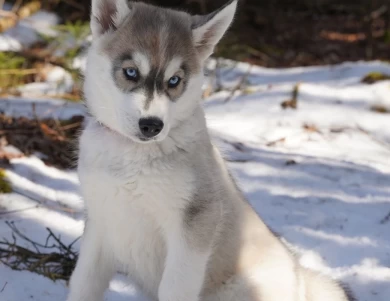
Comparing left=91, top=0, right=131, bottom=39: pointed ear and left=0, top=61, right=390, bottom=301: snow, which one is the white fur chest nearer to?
left=91, top=0, right=131, bottom=39: pointed ear

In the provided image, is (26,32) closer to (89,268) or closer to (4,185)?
(4,185)

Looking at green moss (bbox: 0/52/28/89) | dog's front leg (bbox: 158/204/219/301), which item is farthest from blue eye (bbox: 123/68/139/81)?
green moss (bbox: 0/52/28/89)

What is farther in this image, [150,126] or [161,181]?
[161,181]

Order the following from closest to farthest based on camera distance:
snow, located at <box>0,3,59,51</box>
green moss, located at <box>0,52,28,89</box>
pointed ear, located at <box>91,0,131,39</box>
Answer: pointed ear, located at <box>91,0,131,39</box>
green moss, located at <box>0,52,28,89</box>
snow, located at <box>0,3,59,51</box>

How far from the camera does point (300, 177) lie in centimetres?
590

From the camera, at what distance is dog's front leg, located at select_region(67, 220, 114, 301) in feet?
12.1

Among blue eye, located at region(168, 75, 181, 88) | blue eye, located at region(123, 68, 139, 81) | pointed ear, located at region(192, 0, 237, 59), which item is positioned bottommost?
blue eye, located at region(168, 75, 181, 88)

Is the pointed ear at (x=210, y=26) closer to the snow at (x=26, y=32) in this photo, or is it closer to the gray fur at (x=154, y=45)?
the gray fur at (x=154, y=45)

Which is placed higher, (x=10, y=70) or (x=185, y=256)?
(x=185, y=256)

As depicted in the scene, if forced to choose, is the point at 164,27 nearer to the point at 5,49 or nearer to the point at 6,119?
the point at 6,119

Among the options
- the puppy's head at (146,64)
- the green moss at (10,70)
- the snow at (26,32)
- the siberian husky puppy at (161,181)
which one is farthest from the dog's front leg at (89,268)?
the snow at (26,32)

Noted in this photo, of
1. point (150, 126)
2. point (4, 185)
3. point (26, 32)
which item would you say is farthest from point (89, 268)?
point (26, 32)

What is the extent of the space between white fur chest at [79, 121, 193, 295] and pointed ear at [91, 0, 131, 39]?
51cm

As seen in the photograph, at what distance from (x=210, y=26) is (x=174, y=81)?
1.26ft
